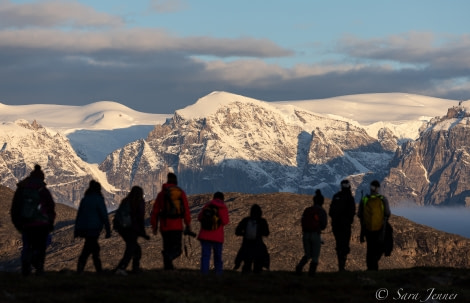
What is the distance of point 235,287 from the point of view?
124 ft

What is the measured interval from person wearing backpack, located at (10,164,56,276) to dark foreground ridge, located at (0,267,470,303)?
919 millimetres

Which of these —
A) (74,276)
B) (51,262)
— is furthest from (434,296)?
(51,262)

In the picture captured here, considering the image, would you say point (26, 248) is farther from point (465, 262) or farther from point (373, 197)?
point (465, 262)

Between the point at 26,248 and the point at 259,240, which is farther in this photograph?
the point at 259,240

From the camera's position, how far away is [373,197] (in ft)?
144

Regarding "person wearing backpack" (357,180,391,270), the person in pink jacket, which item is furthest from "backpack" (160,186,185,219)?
"person wearing backpack" (357,180,391,270)

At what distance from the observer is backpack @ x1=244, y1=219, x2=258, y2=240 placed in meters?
43.0

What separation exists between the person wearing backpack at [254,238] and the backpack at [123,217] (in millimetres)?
5083

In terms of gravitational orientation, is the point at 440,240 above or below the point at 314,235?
below

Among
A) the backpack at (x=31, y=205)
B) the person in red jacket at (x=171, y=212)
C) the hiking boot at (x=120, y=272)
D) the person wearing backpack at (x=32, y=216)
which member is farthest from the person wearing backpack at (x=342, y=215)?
the backpack at (x=31, y=205)

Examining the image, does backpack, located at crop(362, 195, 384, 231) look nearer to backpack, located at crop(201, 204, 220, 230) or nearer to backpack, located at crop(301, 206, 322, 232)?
backpack, located at crop(301, 206, 322, 232)

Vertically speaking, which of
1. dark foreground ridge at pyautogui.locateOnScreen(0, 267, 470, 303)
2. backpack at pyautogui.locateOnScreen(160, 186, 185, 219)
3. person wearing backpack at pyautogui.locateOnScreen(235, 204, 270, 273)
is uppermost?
backpack at pyautogui.locateOnScreen(160, 186, 185, 219)

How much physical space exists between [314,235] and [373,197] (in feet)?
10.9

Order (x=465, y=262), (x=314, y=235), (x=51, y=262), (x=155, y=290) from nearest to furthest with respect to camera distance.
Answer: (x=155, y=290) < (x=314, y=235) < (x=51, y=262) < (x=465, y=262)
